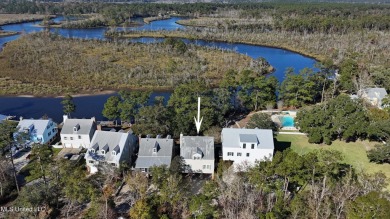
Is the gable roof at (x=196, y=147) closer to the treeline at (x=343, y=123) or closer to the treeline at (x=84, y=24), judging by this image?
the treeline at (x=343, y=123)

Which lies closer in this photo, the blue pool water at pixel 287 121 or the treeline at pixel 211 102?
the treeline at pixel 211 102

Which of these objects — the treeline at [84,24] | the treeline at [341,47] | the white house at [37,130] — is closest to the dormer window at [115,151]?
the white house at [37,130]

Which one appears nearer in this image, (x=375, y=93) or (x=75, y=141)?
(x=75, y=141)

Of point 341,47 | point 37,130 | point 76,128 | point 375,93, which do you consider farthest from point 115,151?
point 341,47

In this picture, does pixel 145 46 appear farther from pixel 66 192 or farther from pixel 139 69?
pixel 66 192

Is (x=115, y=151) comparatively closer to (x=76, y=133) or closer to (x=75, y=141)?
(x=76, y=133)

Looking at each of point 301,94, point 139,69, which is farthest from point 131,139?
point 139,69

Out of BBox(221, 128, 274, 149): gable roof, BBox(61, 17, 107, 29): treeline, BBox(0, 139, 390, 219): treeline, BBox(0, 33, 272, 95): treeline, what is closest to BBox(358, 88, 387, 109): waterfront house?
BBox(0, 33, 272, 95): treeline
